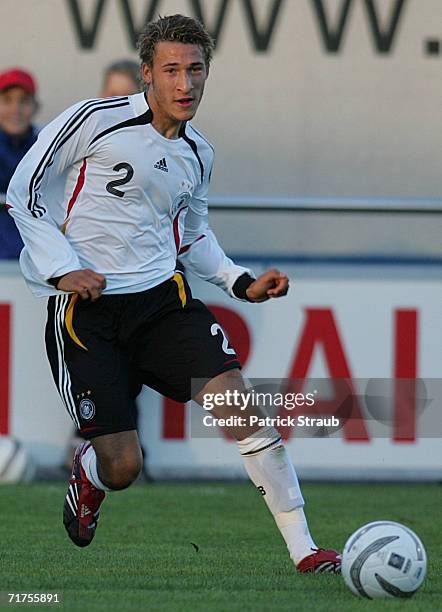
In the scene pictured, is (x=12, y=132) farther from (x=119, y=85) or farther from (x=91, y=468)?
(x=91, y=468)

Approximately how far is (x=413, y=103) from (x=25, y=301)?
3.35 metres

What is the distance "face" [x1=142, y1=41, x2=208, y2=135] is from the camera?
6.01m

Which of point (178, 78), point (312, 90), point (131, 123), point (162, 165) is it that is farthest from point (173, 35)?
point (312, 90)

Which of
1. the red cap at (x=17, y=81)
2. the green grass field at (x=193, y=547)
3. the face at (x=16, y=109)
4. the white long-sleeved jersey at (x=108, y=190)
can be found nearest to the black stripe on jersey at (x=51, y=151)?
the white long-sleeved jersey at (x=108, y=190)

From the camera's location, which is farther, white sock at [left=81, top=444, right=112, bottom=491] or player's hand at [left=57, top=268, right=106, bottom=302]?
white sock at [left=81, top=444, right=112, bottom=491]

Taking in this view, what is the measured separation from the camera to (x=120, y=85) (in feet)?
30.8

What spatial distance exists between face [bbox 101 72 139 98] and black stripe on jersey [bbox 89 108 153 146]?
126 inches

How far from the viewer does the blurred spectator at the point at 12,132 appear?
9.43 metres

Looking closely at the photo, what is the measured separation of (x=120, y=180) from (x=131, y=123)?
217mm

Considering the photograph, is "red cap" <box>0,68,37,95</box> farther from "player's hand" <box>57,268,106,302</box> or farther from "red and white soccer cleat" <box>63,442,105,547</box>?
"player's hand" <box>57,268,106,302</box>

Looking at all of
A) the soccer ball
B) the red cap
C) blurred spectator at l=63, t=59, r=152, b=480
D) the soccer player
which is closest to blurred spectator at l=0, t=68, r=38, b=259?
the red cap

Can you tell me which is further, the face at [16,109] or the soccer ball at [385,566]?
the face at [16,109]

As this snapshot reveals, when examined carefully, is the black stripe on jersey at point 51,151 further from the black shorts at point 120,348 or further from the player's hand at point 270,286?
the player's hand at point 270,286

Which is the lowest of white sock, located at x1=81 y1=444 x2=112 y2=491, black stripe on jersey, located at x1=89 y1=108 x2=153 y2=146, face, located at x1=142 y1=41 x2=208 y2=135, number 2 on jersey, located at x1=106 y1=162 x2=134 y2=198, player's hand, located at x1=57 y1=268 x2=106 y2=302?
white sock, located at x1=81 y1=444 x2=112 y2=491
